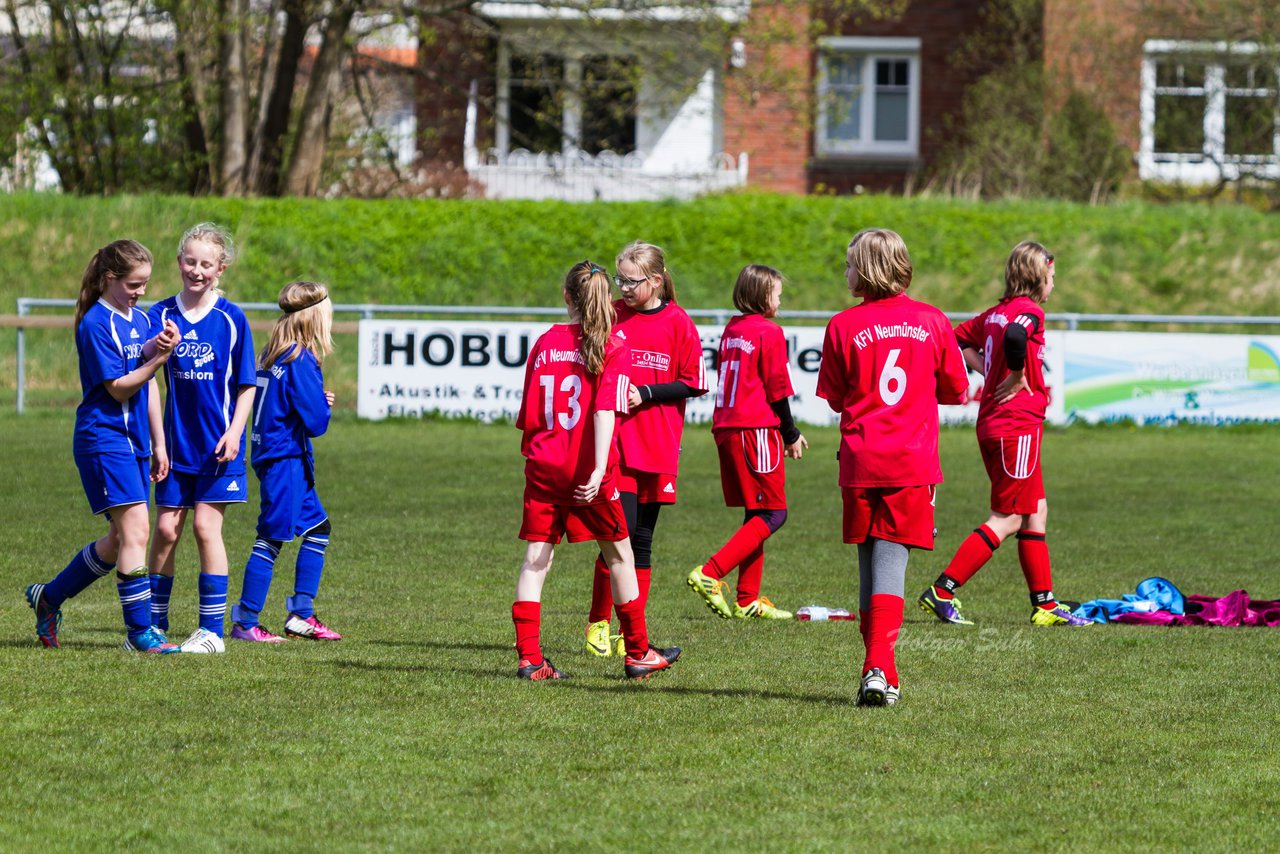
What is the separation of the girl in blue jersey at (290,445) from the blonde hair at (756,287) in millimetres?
2210

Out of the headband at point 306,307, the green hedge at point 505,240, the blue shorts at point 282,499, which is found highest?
the green hedge at point 505,240

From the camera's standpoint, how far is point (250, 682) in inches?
254

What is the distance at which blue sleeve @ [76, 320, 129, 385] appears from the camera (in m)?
6.75

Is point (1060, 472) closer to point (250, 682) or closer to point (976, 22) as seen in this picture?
point (250, 682)

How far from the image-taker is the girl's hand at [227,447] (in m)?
6.91

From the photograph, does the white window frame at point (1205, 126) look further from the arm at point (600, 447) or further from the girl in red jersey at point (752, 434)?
the arm at point (600, 447)

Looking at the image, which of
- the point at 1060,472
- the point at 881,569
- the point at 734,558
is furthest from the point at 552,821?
the point at 1060,472

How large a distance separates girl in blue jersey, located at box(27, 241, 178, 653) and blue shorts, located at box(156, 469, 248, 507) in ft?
0.25

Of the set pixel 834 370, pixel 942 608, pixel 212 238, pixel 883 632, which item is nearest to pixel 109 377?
pixel 212 238

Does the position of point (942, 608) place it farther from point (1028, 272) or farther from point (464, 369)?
point (464, 369)

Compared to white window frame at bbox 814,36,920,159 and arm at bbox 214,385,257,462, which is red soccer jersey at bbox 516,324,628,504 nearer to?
arm at bbox 214,385,257,462

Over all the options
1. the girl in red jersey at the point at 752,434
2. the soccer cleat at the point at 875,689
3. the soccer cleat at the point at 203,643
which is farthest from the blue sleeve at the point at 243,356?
the soccer cleat at the point at 875,689

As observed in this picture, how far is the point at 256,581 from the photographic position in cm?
771

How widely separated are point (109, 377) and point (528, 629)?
6.56ft
